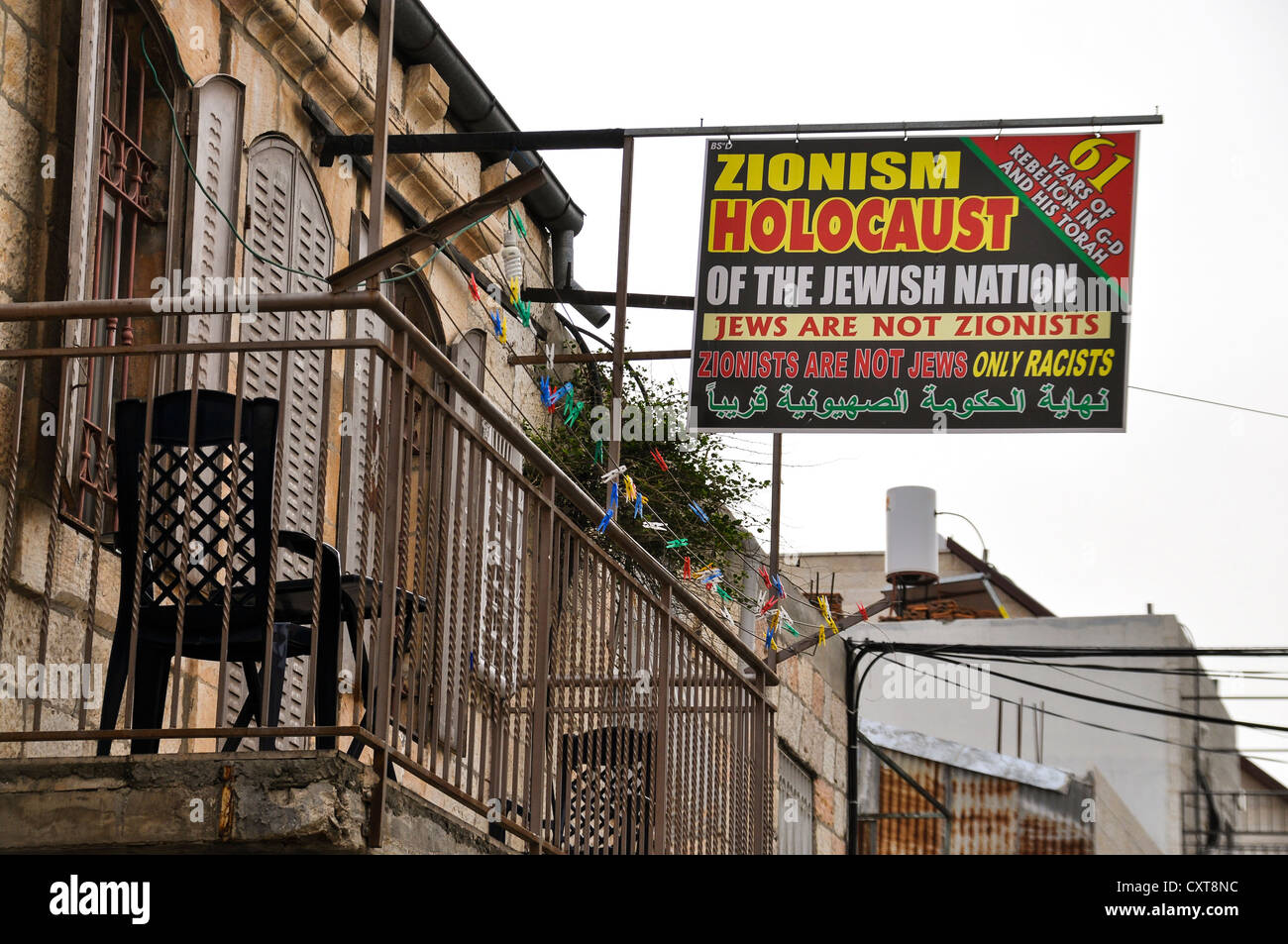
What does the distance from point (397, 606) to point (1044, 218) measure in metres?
5.56

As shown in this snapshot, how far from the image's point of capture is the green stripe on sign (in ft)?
33.9

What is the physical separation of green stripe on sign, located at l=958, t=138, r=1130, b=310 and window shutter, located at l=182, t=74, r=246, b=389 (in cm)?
415

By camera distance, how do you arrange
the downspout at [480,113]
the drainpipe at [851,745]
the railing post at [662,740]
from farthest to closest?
the drainpipe at [851,745] < the downspout at [480,113] < the railing post at [662,740]

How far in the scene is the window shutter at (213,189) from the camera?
845 cm

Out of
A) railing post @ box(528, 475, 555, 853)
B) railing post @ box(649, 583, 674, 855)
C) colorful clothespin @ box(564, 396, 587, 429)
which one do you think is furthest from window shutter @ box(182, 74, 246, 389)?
colorful clothespin @ box(564, 396, 587, 429)

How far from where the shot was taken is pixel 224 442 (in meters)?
5.39

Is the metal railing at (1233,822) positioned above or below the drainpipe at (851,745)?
below

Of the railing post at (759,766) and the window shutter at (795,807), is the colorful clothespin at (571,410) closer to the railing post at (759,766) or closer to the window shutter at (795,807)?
the railing post at (759,766)

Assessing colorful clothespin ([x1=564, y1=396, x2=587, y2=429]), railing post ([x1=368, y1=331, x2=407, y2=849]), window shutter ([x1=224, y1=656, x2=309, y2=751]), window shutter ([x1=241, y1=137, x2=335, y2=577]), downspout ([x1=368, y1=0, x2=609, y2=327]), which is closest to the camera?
railing post ([x1=368, y1=331, x2=407, y2=849])

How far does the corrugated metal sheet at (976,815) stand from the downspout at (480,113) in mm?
11039

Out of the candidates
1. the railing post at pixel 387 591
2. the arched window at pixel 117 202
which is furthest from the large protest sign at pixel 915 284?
the railing post at pixel 387 591

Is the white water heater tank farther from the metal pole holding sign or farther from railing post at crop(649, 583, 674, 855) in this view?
railing post at crop(649, 583, 674, 855)
